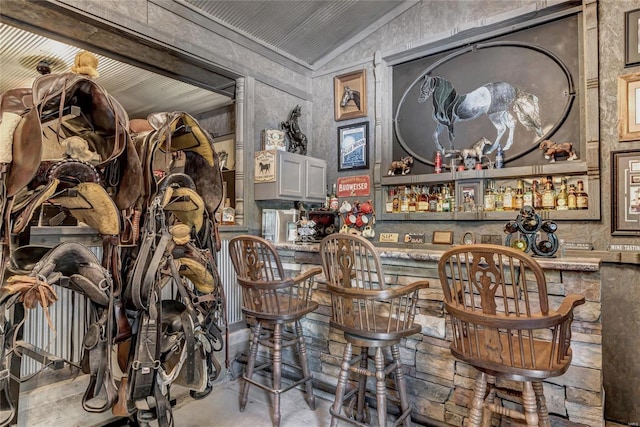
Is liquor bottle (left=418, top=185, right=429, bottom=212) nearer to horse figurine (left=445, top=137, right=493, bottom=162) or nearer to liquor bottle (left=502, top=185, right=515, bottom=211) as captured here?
horse figurine (left=445, top=137, right=493, bottom=162)

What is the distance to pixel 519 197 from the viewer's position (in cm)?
316

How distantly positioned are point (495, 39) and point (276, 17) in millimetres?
2008

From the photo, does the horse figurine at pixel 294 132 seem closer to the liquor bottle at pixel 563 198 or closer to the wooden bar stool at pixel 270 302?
the wooden bar stool at pixel 270 302

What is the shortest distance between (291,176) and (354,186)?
2.44ft

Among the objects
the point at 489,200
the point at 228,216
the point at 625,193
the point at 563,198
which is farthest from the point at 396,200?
the point at 625,193

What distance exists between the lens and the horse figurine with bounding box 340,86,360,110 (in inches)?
159

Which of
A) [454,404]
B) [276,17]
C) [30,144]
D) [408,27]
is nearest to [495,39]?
[408,27]

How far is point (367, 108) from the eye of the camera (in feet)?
13.1

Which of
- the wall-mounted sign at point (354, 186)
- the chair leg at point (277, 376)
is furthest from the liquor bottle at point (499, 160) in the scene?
the chair leg at point (277, 376)

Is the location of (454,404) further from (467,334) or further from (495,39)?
(495,39)

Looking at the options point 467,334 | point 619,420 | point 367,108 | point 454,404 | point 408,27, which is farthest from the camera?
point 367,108

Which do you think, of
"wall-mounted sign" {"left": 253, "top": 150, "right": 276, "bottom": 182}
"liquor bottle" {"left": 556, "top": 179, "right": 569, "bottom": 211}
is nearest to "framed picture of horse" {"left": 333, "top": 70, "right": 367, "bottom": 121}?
"wall-mounted sign" {"left": 253, "top": 150, "right": 276, "bottom": 182}

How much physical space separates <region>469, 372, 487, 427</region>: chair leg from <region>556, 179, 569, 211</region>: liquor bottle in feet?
6.48

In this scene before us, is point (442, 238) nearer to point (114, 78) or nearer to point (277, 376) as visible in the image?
point (277, 376)
